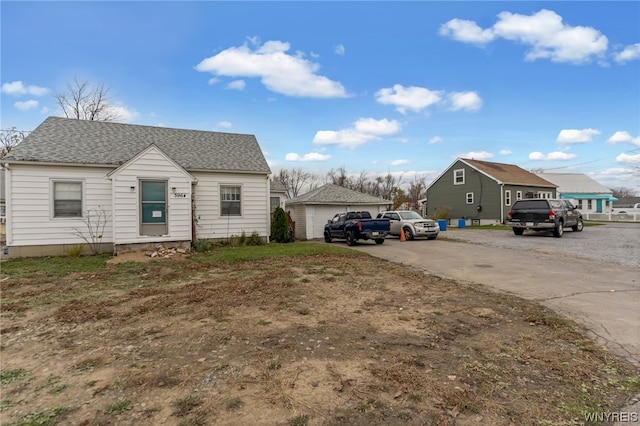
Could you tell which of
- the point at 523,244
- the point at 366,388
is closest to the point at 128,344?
the point at 366,388

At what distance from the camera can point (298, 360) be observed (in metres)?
3.63

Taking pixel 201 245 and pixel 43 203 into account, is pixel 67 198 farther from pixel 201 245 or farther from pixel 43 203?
pixel 201 245

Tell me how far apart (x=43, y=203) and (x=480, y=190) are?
31.5 metres

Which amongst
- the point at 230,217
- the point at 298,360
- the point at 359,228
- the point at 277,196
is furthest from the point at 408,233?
the point at 298,360

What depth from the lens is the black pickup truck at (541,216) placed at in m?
17.5

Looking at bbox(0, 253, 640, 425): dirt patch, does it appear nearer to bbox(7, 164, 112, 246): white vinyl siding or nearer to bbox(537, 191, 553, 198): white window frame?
bbox(7, 164, 112, 246): white vinyl siding

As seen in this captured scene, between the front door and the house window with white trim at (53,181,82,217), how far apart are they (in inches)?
99.6

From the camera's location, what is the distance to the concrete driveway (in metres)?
4.81

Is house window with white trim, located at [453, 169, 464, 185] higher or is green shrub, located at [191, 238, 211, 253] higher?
house window with white trim, located at [453, 169, 464, 185]

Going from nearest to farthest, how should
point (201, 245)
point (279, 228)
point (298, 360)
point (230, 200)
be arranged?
point (298, 360) → point (201, 245) → point (230, 200) → point (279, 228)

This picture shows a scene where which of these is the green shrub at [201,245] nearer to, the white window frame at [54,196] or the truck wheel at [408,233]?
the white window frame at [54,196]

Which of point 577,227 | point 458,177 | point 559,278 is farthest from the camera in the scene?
point 458,177

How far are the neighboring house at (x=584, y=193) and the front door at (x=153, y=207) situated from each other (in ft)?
154

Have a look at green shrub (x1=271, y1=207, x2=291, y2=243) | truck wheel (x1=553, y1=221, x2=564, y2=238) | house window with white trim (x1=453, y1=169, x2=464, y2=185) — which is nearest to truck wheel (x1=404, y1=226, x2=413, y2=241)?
green shrub (x1=271, y1=207, x2=291, y2=243)
